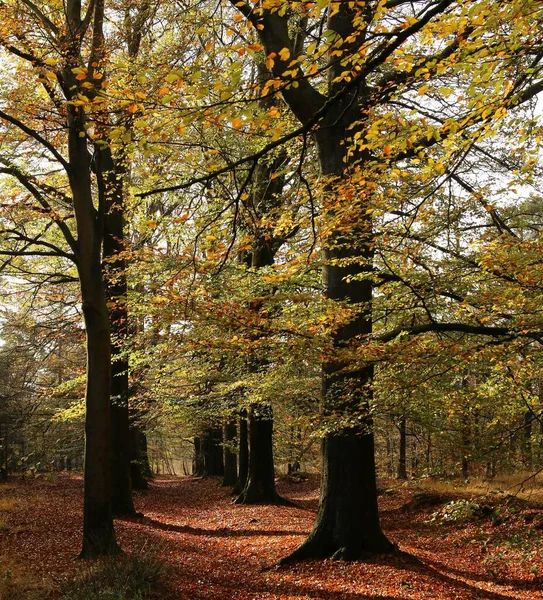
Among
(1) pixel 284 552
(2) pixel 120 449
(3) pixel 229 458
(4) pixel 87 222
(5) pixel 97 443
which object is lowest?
(3) pixel 229 458

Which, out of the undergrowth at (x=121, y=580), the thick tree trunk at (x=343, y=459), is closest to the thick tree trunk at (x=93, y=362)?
the undergrowth at (x=121, y=580)

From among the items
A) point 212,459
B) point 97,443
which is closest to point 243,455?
point 97,443

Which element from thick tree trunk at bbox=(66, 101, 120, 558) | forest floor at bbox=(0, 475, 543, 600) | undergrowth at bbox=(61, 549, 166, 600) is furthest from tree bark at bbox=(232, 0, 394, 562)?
thick tree trunk at bbox=(66, 101, 120, 558)

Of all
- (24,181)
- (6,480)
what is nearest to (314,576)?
(24,181)

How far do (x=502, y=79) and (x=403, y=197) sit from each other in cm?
165

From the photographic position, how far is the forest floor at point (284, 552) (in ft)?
19.4

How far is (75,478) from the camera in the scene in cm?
2180

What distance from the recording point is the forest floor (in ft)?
19.4

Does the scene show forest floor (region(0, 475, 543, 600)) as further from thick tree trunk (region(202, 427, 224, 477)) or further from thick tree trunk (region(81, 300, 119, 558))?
thick tree trunk (region(202, 427, 224, 477))

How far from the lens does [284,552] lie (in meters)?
8.00

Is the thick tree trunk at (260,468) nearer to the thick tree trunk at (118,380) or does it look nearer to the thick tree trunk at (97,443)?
the thick tree trunk at (118,380)

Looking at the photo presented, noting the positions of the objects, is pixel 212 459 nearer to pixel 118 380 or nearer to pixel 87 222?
pixel 118 380

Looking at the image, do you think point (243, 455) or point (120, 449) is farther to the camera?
point (243, 455)

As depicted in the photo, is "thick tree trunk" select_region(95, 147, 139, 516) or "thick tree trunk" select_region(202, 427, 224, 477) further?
"thick tree trunk" select_region(202, 427, 224, 477)
